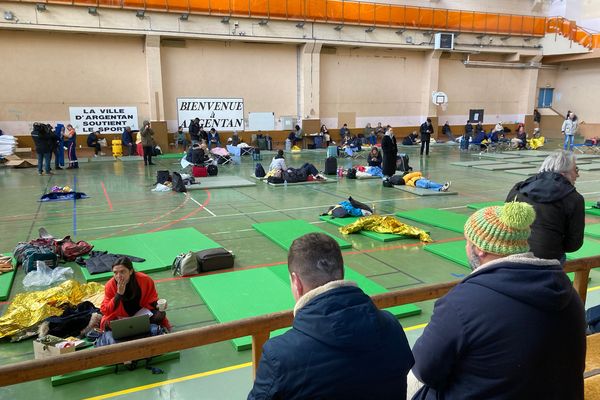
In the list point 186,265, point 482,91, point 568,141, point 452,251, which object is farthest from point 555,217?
point 482,91

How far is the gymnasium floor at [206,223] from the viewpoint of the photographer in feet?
14.7

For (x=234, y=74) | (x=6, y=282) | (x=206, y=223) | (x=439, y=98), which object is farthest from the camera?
(x=439, y=98)

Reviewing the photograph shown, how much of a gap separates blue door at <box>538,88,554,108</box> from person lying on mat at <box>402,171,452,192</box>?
27.5 metres

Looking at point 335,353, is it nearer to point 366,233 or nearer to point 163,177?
point 366,233

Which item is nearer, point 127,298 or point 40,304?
point 127,298

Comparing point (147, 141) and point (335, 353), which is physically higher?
point (335, 353)

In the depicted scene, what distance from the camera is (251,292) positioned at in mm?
6492

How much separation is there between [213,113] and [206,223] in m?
16.9

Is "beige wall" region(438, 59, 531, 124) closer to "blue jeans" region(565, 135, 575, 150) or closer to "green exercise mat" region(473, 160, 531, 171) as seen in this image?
"blue jeans" region(565, 135, 575, 150)

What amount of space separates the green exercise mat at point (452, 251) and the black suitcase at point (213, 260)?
11.9 ft

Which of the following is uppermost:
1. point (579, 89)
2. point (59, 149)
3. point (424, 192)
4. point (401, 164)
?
point (579, 89)

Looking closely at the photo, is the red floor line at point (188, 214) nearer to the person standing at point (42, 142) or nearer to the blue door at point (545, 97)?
the person standing at point (42, 142)

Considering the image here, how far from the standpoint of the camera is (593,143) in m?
27.5


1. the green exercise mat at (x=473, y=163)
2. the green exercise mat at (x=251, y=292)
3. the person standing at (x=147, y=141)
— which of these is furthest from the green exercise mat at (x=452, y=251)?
the person standing at (x=147, y=141)
